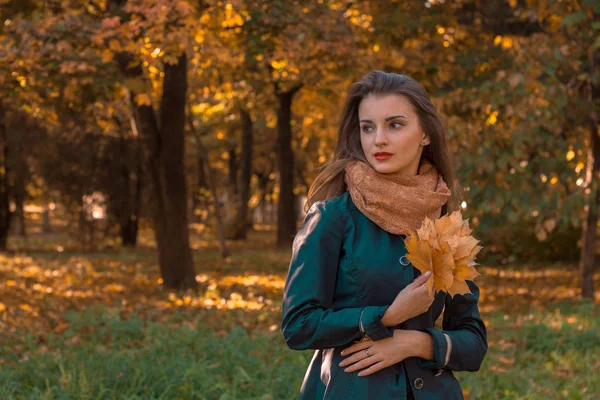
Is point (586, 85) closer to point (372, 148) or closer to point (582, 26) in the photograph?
point (582, 26)

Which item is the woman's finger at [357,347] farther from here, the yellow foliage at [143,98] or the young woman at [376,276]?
the yellow foliage at [143,98]

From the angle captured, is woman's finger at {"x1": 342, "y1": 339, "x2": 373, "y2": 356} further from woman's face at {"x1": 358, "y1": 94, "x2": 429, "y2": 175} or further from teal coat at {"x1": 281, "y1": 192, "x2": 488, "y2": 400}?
woman's face at {"x1": 358, "y1": 94, "x2": 429, "y2": 175}

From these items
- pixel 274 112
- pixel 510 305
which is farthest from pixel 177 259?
pixel 274 112

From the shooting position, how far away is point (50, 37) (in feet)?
31.4

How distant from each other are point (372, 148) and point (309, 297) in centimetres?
54

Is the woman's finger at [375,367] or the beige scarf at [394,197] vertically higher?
the beige scarf at [394,197]

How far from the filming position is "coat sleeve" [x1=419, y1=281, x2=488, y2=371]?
2453 mm

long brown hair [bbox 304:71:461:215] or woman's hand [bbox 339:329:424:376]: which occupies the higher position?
long brown hair [bbox 304:71:461:215]

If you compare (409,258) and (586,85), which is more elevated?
(586,85)

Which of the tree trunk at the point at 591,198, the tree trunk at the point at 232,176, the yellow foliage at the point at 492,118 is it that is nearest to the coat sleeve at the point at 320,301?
the tree trunk at the point at 591,198

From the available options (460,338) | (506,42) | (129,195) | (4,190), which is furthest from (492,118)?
(4,190)

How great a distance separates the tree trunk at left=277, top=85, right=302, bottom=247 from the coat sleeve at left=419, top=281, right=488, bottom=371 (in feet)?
66.2

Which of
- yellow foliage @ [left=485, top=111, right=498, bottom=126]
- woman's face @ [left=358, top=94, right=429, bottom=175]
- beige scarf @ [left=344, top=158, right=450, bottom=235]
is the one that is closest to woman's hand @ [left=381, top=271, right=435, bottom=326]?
beige scarf @ [left=344, top=158, right=450, bottom=235]

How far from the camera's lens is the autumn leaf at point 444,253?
229 cm
